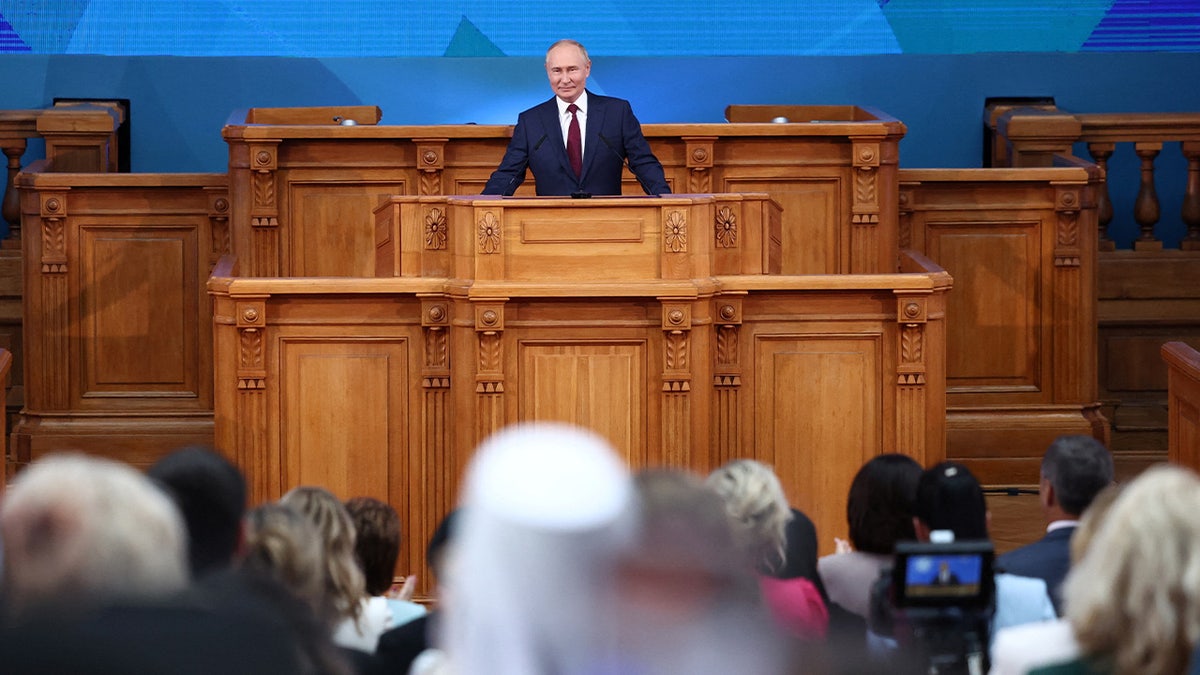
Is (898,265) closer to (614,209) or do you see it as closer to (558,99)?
(558,99)

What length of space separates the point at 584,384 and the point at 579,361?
0.08m

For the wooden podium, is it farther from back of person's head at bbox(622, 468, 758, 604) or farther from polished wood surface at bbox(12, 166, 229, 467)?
back of person's head at bbox(622, 468, 758, 604)

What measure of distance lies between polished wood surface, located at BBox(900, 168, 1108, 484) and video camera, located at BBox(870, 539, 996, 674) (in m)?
5.48

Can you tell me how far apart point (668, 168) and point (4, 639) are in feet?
21.0

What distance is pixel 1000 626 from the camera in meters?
3.43

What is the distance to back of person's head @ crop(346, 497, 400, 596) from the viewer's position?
3.67 meters

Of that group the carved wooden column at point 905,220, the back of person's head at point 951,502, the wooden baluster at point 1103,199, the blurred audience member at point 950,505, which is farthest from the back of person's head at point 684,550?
the wooden baluster at point 1103,199

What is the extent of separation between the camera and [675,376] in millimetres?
6027

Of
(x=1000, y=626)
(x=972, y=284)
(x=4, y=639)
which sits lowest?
(x=1000, y=626)

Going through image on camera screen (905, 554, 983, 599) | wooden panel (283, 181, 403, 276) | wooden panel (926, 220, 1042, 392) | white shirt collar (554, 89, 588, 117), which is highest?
white shirt collar (554, 89, 588, 117)

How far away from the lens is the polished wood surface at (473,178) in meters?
8.16

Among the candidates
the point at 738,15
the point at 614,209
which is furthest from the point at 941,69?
the point at 614,209

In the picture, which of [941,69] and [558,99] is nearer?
[558,99]

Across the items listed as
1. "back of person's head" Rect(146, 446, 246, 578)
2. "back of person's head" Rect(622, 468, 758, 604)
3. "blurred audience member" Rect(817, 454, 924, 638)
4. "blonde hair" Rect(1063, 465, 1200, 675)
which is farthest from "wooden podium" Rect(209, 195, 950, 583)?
"back of person's head" Rect(622, 468, 758, 604)
